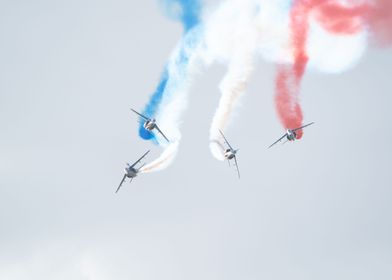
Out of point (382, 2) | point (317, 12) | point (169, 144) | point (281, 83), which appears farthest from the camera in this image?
point (169, 144)

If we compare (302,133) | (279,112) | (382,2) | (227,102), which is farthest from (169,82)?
(382,2)

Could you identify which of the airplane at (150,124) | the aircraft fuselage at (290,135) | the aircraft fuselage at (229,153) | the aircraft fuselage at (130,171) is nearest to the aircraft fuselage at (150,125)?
the airplane at (150,124)

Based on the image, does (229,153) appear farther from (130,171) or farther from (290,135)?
(130,171)

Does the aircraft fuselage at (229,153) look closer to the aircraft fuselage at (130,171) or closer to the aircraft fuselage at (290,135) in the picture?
the aircraft fuselage at (290,135)

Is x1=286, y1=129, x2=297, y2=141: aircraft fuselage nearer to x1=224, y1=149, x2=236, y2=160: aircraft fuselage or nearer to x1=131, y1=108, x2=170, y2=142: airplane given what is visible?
x1=224, y1=149, x2=236, y2=160: aircraft fuselage

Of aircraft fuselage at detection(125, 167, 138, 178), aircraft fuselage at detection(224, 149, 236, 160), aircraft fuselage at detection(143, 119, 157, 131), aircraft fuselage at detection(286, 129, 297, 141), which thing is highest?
aircraft fuselage at detection(143, 119, 157, 131)

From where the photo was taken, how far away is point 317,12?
40.8 metres

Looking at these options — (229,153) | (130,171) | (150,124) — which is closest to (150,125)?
(150,124)

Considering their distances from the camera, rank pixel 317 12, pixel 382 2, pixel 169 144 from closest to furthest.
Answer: pixel 382 2 < pixel 317 12 < pixel 169 144

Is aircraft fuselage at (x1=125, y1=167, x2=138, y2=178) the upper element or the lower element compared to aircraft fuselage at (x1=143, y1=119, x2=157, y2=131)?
lower

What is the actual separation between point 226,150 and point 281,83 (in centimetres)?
997

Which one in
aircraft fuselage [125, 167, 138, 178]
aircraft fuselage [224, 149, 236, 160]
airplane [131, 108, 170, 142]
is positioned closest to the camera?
airplane [131, 108, 170, 142]

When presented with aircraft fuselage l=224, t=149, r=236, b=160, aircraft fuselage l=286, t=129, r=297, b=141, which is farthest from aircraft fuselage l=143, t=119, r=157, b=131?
aircraft fuselage l=286, t=129, r=297, b=141

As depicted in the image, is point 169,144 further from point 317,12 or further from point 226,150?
point 317,12
